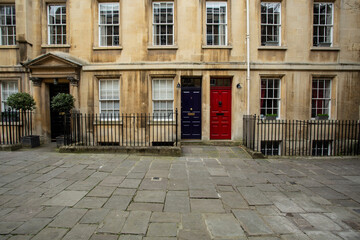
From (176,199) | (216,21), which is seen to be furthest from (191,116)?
(176,199)

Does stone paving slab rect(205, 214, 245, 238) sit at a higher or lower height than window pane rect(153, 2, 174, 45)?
lower

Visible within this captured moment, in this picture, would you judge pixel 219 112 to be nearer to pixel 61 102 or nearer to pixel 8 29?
pixel 61 102

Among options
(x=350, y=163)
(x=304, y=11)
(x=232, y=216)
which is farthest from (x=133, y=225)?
(x=304, y=11)

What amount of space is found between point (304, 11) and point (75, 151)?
39.8 feet

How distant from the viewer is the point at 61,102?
789 centimetres

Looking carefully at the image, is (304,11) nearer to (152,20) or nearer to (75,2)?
(152,20)

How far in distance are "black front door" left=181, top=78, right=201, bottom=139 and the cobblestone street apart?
2.89m

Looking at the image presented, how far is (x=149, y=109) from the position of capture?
361 inches

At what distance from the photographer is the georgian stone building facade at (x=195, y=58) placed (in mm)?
8977

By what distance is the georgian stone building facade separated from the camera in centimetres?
898

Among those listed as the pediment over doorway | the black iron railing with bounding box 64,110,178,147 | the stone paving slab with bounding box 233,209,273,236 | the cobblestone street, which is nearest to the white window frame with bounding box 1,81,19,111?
the pediment over doorway

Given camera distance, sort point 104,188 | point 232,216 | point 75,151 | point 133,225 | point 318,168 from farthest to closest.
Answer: point 75,151 → point 318,168 → point 104,188 → point 232,216 → point 133,225

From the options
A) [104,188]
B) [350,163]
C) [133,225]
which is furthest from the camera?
[350,163]

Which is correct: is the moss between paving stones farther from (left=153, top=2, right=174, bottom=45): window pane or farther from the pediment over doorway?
(left=153, top=2, right=174, bottom=45): window pane
